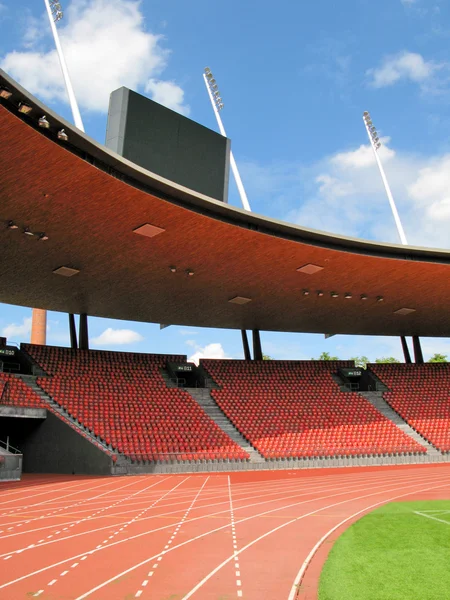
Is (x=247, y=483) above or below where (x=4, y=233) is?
below

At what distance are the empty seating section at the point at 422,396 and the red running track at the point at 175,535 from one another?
462 inches

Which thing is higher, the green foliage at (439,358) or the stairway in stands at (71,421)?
the green foliage at (439,358)

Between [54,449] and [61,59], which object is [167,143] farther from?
[54,449]

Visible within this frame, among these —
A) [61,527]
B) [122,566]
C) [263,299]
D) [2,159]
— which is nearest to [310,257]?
[263,299]

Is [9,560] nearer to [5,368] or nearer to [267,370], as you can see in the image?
[5,368]

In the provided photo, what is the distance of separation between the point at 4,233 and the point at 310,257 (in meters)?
10.8

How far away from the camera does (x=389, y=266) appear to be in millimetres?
22906

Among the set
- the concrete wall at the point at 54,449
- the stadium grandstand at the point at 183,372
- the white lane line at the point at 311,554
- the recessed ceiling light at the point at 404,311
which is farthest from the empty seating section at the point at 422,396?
the white lane line at the point at 311,554

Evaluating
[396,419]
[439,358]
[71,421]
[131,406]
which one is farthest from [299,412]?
[439,358]

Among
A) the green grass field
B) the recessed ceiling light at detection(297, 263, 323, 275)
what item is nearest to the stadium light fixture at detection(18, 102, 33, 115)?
the green grass field

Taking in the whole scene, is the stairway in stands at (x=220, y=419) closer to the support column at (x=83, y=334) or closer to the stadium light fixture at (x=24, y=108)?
the support column at (x=83, y=334)

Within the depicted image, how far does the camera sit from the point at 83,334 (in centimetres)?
3014

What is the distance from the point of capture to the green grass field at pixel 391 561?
5906mm

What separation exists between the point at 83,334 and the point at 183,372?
571 centimetres
